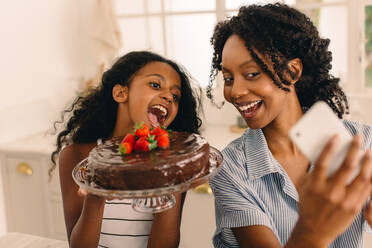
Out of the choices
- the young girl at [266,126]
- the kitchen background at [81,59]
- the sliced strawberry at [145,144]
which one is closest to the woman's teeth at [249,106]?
the young girl at [266,126]

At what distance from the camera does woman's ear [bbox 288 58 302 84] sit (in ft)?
3.81

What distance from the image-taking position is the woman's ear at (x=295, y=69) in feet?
3.81

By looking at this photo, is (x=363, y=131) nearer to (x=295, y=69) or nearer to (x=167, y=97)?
(x=295, y=69)

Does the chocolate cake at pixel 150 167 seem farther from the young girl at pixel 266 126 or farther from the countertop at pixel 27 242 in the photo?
the countertop at pixel 27 242

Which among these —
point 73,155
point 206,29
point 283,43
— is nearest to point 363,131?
point 283,43

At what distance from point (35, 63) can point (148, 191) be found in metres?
1.99

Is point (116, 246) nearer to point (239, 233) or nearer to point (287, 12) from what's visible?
point (239, 233)

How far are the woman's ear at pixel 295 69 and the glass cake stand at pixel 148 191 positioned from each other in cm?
27

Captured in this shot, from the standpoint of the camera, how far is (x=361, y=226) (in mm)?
1131

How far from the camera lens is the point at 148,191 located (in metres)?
0.92

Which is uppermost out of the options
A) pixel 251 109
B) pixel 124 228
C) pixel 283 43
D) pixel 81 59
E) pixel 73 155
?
pixel 283 43

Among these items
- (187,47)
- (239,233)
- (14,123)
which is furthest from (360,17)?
(14,123)

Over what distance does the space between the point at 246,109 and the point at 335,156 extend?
42cm

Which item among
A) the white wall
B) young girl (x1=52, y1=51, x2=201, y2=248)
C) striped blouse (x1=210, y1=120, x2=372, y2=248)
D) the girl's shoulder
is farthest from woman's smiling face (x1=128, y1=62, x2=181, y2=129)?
the white wall
